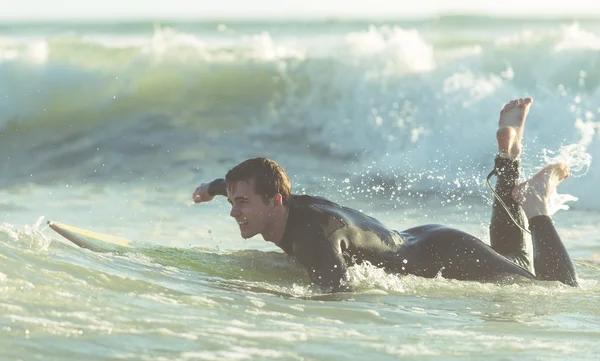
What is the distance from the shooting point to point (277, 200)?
662 cm

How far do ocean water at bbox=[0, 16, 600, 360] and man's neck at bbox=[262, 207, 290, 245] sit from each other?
0.31m

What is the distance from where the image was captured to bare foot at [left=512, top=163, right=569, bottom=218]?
719 centimetres

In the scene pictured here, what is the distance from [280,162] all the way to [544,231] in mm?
8317

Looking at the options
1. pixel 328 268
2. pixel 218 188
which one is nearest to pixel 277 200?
pixel 328 268

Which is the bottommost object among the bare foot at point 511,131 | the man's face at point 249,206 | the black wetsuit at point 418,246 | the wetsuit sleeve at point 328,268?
the wetsuit sleeve at point 328,268

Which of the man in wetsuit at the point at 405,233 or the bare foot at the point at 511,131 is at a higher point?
the bare foot at the point at 511,131

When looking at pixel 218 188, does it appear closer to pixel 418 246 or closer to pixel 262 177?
pixel 262 177

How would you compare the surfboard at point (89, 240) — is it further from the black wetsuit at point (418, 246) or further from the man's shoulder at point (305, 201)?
the man's shoulder at point (305, 201)

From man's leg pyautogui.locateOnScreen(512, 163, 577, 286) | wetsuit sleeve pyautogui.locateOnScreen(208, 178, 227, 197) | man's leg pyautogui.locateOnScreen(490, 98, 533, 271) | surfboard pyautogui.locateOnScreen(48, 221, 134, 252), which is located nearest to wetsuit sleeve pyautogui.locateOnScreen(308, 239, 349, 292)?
wetsuit sleeve pyautogui.locateOnScreen(208, 178, 227, 197)

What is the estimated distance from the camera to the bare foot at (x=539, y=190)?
7.19 meters

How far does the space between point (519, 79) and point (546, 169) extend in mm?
9259

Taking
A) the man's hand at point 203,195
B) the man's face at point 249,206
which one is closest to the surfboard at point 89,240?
the man's hand at point 203,195

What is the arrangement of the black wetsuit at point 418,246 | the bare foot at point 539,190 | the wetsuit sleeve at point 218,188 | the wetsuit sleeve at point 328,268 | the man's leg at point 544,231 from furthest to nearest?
the wetsuit sleeve at point 218,188 < the bare foot at point 539,190 < the man's leg at point 544,231 < the black wetsuit at point 418,246 < the wetsuit sleeve at point 328,268

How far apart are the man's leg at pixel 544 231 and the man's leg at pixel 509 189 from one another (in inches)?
4.8
